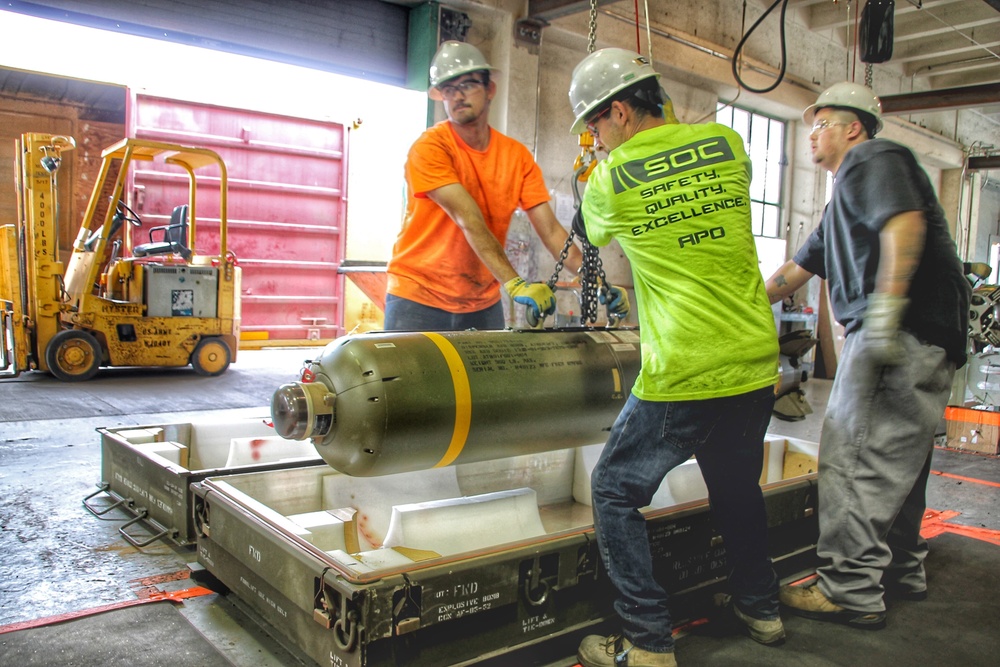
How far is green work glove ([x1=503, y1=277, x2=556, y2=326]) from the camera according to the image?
2512 millimetres

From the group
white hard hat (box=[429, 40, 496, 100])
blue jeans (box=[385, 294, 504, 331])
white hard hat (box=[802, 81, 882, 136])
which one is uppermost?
white hard hat (box=[429, 40, 496, 100])

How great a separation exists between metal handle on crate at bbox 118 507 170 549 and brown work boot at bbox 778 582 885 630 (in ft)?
7.03

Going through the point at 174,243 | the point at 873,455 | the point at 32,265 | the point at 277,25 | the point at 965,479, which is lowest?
the point at 965,479

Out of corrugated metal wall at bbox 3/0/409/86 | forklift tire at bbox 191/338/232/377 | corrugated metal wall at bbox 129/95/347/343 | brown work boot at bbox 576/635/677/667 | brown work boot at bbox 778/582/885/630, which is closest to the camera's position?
brown work boot at bbox 576/635/677/667

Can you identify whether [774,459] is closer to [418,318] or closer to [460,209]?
[418,318]

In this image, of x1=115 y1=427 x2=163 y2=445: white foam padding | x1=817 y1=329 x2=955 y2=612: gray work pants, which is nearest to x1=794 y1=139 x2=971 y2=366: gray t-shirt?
x1=817 y1=329 x2=955 y2=612: gray work pants

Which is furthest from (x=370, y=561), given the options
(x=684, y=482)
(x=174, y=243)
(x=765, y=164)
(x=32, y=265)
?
→ (x=765, y=164)

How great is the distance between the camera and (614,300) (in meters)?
2.74

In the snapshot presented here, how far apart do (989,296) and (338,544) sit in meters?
5.27

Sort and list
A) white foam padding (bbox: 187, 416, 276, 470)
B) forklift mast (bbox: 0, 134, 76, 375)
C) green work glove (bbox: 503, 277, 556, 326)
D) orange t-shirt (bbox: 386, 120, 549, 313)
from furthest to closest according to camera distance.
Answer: forklift mast (bbox: 0, 134, 76, 375), white foam padding (bbox: 187, 416, 276, 470), orange t-shirt (bbox: 386, 120, 549, 313), green work glove (bbox: 503, 277, 556, 326)

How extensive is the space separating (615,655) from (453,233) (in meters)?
1.62

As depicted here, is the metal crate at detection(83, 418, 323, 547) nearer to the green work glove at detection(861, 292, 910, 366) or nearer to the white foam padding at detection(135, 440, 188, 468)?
the white foam padding at detection(135, 440, 188, 468)

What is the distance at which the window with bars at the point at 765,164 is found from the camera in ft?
34.2

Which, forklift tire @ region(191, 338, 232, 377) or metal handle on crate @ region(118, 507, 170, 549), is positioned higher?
forklift tire @ region(191, 338, 232, 377)
